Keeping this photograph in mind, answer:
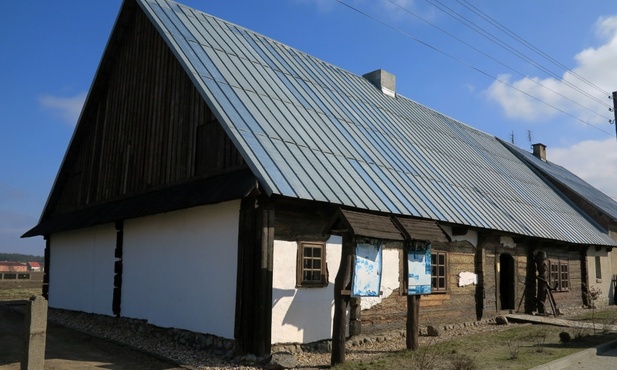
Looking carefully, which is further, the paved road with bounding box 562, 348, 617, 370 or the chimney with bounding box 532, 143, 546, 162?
the chimney with bounding box 532, 143, 546, 162

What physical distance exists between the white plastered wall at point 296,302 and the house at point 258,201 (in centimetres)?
3

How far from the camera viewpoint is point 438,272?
1477cm

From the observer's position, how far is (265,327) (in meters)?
10.1

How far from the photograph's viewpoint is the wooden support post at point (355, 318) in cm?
1193

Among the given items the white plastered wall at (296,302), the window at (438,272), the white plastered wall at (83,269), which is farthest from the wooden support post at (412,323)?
the white plastered wall at (83,269)

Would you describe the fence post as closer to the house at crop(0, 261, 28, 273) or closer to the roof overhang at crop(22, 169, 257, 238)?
the roof overhang at crop(22, 169, 257, 238)

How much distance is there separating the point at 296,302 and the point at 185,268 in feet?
9.10

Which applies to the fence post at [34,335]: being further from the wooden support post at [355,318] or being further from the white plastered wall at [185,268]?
the wooden support post at [355,318]

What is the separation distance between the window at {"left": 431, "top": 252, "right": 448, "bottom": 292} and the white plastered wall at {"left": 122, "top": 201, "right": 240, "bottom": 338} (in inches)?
238

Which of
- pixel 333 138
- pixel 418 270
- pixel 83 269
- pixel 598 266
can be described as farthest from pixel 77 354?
pixel 598 266

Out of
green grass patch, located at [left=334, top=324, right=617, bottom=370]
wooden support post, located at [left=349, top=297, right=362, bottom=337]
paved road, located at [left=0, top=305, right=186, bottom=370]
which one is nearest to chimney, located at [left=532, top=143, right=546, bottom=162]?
green grass patch, located at [left=334, top=324, right=617, bottom=370]

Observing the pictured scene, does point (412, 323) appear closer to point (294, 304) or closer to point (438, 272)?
point (294, 304)

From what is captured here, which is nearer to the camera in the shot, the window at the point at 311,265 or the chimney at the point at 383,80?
the window at the point at 311,265

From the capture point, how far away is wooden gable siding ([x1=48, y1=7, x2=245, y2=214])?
12531mm
